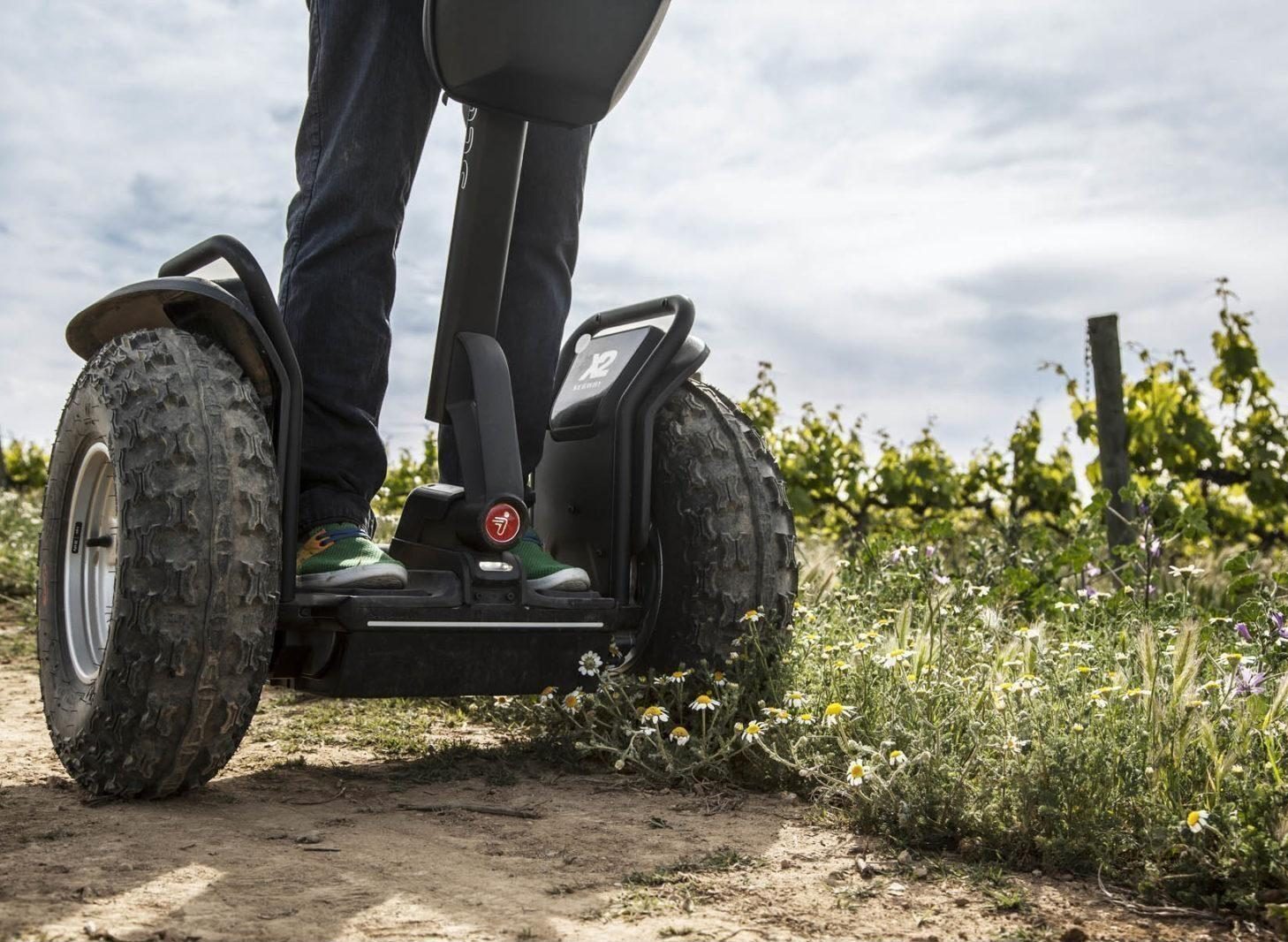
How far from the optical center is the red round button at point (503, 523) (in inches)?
90.3

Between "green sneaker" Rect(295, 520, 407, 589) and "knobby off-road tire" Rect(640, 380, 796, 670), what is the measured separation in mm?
567

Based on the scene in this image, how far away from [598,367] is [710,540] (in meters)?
0.49

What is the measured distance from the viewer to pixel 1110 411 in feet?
18.6

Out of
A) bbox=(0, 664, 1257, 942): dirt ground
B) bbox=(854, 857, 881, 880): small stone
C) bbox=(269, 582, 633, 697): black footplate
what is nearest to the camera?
bbox=(0, 664, 1257, 942): dirt ground

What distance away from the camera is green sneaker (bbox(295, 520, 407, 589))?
222cm

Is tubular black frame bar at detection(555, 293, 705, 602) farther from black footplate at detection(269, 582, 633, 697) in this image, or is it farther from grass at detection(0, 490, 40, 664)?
grass at detection(0, 490, 40, 664)

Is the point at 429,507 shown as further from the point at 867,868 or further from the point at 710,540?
the point at 867,868

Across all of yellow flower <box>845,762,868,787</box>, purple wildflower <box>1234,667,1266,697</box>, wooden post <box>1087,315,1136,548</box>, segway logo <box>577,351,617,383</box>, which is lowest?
yellow flower <box>845,762,868,787</box>

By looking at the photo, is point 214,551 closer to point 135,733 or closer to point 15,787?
point 135,733

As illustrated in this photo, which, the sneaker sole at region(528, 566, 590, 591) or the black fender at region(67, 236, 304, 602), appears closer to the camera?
the black fender at region(67, 236, 304, 602)

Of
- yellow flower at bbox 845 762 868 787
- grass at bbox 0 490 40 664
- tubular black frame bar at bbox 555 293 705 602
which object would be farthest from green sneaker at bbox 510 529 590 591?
grass at bbox 0 490 40 664

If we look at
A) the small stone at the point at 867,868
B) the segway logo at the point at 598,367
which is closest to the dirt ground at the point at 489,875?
the small stone at the point at 867,868

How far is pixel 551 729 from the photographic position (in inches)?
109

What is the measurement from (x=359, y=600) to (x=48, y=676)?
728 mm
